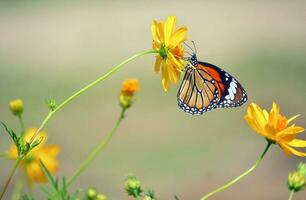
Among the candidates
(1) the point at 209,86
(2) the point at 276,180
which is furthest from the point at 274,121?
(2) the point at 276,180

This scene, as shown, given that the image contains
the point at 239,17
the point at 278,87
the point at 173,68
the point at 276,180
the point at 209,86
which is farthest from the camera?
the point at 239,17

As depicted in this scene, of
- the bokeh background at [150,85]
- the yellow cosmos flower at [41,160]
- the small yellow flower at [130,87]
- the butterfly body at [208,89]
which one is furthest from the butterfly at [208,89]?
the bokeh background at [150,85]

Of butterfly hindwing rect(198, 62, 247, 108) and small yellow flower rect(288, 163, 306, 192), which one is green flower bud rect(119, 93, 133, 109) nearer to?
butterfly hindwing rect(198, 62, 247, 108)

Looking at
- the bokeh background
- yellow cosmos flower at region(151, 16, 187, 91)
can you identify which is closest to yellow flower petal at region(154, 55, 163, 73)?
yellow cosmos flower at region(151, 16, 187, 91)

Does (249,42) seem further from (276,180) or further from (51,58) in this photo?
(276,180)

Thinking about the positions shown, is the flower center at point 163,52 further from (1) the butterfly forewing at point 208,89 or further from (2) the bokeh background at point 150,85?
(2) the bokeh background at point 150,85
